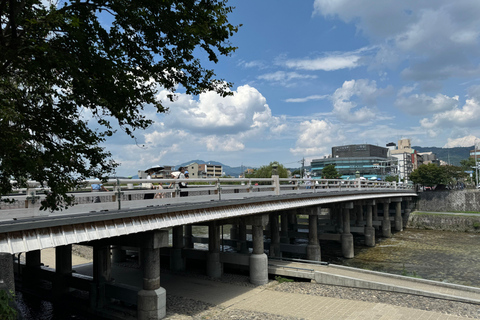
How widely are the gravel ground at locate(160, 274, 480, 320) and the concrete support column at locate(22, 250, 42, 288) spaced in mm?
7711

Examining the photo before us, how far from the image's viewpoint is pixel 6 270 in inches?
274

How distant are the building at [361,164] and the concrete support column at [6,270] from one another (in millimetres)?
127147

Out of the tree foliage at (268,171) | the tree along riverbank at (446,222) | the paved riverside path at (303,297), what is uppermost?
the tree foliage at (268,171)

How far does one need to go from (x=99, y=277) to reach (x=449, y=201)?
6168 centimetres

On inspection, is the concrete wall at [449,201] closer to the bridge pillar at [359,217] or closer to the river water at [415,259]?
the river water at [415,259]

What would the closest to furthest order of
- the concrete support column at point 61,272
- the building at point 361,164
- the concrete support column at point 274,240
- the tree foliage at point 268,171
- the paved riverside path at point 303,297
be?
1. the paved riverside path at point 303,297
2. the concrete support column at point 61,272
3. the concrete support column at point 274,240
4. the tree foliage at point 268,171
5. the building at point 361,164

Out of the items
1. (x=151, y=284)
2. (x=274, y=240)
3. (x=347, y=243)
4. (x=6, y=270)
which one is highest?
(x=6, y=270)

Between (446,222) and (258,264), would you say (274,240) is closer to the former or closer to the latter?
(258,264)

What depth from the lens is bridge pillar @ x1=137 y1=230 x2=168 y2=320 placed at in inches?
464

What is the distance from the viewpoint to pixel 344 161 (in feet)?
466

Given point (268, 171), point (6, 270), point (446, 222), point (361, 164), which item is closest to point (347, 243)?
point (6, 270)

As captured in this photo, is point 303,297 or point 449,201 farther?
point 449,201

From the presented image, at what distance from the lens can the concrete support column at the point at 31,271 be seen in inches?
698

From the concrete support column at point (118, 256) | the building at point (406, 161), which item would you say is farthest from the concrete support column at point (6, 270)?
the building at point (406, 161)
